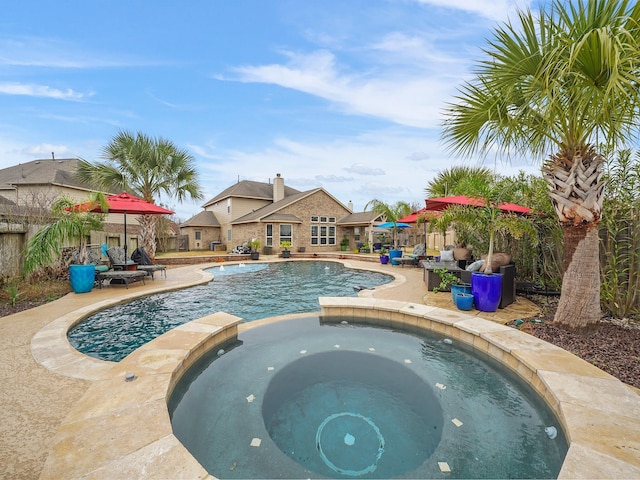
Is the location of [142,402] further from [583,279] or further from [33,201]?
[33,201]

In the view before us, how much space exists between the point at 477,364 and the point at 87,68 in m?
15.0

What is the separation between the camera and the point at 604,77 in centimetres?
365

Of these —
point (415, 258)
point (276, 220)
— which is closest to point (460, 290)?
point (415, 258)

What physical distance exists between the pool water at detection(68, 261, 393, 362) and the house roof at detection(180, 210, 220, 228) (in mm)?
16426

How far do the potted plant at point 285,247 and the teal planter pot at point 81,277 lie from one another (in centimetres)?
1288

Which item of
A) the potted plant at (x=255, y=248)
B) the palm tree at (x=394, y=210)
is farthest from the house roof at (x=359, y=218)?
the potted plant at (x=255, y=248)

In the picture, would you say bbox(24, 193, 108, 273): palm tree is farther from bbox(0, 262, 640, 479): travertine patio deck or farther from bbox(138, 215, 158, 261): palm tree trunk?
bbox(138, 215, 158, 261): palm tree trunk

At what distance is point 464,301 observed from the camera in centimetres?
598

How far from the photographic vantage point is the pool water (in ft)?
15.9

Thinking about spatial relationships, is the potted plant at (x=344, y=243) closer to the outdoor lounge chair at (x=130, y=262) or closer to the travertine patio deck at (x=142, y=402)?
the outdoor lounge chair at (x=130, y=262)

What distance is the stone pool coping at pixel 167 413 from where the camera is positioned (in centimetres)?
185

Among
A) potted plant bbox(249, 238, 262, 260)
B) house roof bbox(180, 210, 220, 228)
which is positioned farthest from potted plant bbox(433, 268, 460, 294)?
house roof bbox(180, 210, 220, 228)

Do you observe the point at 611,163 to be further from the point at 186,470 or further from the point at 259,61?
the point at 259,61

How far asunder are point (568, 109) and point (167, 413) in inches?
256
